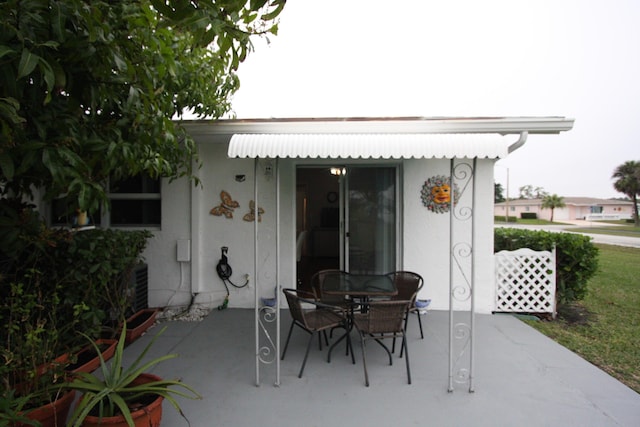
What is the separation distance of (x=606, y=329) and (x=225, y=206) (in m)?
5.98

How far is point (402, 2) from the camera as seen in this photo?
8117mm

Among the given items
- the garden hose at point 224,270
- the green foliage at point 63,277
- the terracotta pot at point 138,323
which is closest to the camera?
the green foliage at point 63,277

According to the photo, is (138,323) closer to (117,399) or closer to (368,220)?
(117,399)

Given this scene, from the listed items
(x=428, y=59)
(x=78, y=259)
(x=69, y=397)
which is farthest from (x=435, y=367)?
(x=428, y=59)

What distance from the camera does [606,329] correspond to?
467 centimetres

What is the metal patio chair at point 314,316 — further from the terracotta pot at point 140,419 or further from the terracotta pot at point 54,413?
the terracotta pot at point 54,413

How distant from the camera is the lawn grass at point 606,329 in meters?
3.58

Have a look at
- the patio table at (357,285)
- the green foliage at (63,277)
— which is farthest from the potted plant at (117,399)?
the patio table at (357,285)

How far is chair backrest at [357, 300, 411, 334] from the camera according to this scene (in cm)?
298

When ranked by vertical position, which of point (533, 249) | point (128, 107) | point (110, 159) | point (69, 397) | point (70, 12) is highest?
point (70, 12)

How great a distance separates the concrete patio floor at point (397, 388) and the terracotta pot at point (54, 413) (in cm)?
65

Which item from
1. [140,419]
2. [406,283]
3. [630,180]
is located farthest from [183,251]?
[630,180]

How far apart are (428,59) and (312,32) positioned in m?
4.47

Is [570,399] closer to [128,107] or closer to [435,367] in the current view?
[435,367]
